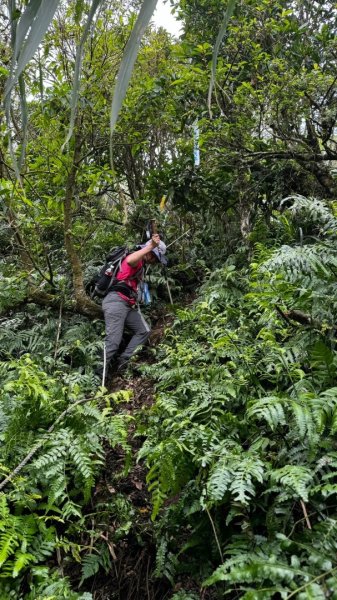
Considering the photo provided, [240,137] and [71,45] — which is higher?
[71,45]

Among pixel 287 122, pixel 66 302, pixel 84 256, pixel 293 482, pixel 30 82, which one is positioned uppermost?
pixel 30 82

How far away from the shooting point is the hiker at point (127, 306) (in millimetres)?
5852

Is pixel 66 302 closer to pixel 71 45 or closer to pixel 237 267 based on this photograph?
pixel 237 267

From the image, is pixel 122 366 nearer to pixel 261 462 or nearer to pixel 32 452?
pixel 32 452

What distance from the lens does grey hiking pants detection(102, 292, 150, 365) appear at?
19.2ft

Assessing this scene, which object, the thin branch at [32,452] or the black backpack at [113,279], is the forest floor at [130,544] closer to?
the thin branch at [32,452]

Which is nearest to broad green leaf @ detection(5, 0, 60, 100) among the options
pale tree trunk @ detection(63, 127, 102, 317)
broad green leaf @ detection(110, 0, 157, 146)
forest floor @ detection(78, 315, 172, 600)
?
broad green leaf @ detection(110, 0, 157, 146)

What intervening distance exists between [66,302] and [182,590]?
5.08 metres

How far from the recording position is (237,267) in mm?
6715

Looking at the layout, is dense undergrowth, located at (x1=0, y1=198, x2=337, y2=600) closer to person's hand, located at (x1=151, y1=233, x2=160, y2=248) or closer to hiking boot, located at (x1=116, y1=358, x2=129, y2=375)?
hiking boot, located at (x1=116, y1=358, x2=129, y2=375)

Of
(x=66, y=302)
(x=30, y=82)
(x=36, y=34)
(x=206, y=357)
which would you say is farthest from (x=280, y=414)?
(x=30, y=82)

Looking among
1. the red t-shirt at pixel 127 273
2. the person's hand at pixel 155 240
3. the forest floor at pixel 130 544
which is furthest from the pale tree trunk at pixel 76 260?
the forest floor at pixel 130 544

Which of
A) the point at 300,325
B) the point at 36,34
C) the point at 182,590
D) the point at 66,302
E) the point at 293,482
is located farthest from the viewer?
the point at 66,302

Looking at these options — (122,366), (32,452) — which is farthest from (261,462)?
(122,366)
